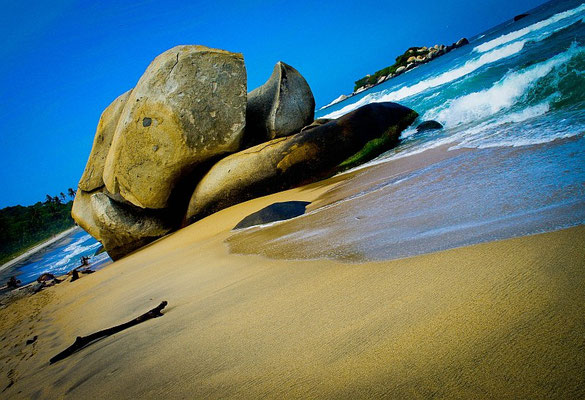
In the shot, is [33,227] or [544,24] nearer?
[544,24]

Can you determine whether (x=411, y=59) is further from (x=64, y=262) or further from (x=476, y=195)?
(x=476, y=195)

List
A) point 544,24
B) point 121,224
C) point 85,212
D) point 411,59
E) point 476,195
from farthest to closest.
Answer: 1. point 411,59
2. point 544,24
3. point 85,212
4. point 121,224
5. point 476,195

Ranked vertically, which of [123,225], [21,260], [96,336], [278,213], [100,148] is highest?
[21,260]

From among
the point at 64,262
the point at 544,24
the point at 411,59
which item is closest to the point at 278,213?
the point at 64,262

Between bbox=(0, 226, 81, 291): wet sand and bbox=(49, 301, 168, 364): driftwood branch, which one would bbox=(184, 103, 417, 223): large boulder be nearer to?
bbox=(49, 301, 168, 364): driftwood branch

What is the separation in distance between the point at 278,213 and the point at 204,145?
10.8 ft

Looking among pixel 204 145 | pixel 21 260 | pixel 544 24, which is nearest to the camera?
pixel 204 145

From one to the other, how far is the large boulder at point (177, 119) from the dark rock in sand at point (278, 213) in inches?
115

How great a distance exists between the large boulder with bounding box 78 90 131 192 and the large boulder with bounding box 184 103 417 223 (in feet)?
10.4

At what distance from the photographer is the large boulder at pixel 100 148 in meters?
8.17

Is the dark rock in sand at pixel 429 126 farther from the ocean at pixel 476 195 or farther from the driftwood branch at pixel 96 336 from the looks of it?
the driftwood branch at pixel 96 336

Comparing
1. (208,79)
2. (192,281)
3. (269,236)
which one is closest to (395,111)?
(208,79)

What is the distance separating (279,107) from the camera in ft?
24.5

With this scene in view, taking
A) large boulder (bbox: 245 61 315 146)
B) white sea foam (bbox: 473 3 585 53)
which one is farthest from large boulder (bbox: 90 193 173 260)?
white sea foam (bbox: 473 3 585 53)
